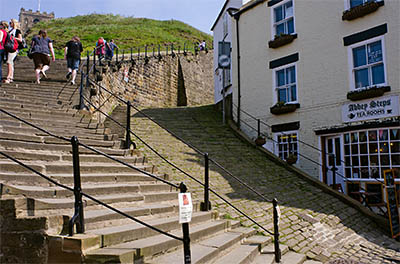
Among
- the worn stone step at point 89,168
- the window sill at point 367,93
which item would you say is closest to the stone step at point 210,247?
the worn stone step at point 89,168

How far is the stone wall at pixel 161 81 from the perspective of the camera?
1523cm

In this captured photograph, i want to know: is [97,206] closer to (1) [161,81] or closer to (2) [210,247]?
(2) [210,247]

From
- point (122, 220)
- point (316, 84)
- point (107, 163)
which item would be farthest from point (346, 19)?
point (122, 220)

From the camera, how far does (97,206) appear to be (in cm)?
444

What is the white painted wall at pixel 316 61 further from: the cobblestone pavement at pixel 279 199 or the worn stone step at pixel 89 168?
the worn stone step at pixel 89 168

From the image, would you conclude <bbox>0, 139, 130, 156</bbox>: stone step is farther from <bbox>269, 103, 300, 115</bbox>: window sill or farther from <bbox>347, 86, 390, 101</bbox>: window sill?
<bbox>347, 86, 390, 101</bbox>: window sill

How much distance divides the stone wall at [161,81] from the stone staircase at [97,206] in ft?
13.8

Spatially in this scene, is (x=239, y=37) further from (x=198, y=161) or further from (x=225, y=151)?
(x=198, y=161)

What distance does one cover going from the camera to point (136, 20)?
4956 centimetres

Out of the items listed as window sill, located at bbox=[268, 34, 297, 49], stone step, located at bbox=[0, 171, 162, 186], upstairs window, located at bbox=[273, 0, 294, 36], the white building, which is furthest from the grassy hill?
stone step, located at bbox=[0, 171, 162, 186]

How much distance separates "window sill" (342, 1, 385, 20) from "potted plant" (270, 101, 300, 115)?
3.46 m

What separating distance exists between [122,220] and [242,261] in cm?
182

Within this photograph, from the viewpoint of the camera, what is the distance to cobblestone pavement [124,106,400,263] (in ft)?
21.0

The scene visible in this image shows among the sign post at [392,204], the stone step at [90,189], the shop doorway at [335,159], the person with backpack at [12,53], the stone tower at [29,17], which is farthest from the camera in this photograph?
the stone tower at [29,17]
